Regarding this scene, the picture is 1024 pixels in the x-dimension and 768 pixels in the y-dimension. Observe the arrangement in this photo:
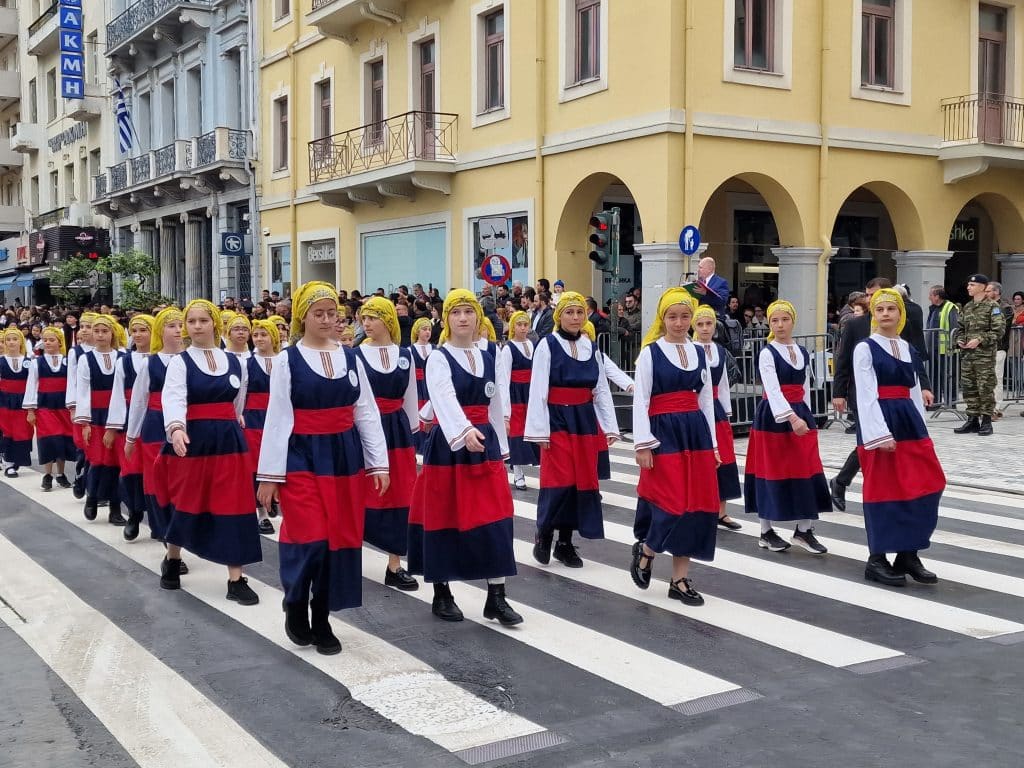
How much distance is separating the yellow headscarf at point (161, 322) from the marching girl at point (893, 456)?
4893 millimetres

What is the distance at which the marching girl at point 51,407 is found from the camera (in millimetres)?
12453

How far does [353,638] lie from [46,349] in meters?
7.85

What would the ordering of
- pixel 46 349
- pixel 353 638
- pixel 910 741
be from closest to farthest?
pixel 910 741
pixel 353 638
pixel 46 349

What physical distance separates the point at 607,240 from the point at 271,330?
8302mm

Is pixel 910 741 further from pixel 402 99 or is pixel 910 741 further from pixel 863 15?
pixel 402 99

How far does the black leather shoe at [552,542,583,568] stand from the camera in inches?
320

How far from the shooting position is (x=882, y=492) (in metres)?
7.45

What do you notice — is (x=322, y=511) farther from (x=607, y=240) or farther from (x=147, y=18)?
(x=147, y=18)

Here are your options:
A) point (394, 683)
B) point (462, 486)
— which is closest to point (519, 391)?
point (462, 486)

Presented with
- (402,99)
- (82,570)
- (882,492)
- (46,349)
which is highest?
(402,99)

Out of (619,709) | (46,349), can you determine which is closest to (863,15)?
(46,349)

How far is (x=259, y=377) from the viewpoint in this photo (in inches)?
380

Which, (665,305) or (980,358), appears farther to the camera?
(980,358)

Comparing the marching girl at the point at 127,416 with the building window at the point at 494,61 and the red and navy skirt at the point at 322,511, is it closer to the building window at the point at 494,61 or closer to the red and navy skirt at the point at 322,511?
the red and navy skirt at the point at 322,511
